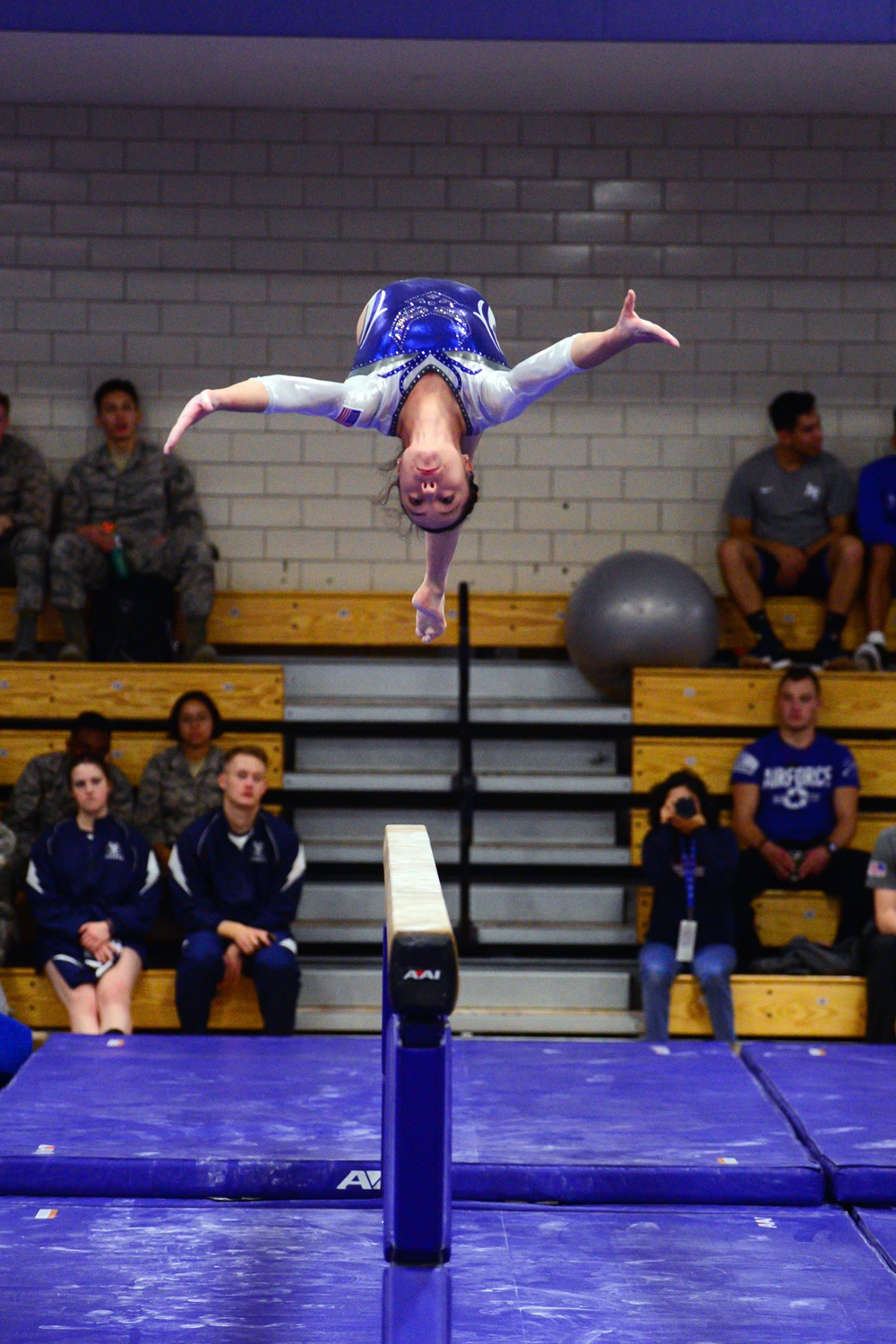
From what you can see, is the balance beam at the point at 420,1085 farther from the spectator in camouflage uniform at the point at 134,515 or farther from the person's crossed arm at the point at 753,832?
the spectator in camouflage uniform at the point at 134,515

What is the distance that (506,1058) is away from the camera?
493cm

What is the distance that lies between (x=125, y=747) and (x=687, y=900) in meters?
2.58

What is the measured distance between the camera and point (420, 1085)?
2.66 m

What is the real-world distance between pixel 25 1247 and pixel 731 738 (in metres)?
4.24

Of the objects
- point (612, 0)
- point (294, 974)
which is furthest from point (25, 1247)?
point (612, 0)

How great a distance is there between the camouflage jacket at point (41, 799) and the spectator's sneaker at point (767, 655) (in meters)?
2.98

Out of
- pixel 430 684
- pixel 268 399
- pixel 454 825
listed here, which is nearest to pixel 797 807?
pixel 454 825

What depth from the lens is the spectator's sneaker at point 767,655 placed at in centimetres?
704

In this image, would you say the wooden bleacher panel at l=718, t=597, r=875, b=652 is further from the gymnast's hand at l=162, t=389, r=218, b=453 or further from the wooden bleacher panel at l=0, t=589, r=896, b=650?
the gymnast's hand at l=162, t=389, r=218, b=453

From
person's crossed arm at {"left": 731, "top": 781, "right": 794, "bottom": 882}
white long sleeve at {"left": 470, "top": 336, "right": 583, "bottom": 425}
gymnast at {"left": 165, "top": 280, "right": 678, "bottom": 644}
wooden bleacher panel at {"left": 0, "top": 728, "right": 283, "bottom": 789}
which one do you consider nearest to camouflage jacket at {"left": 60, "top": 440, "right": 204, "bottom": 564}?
wooden bleacher panel at {"left": 0, "top": 728, "right": 283, "bottom": 789}

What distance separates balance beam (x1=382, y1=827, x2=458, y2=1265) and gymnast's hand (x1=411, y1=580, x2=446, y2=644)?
1.24 metres

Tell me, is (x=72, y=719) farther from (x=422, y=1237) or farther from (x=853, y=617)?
(x=422, y=1237)

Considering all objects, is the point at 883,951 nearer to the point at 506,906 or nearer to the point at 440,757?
the point at 506,906

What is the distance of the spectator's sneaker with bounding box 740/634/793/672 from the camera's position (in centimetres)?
704
